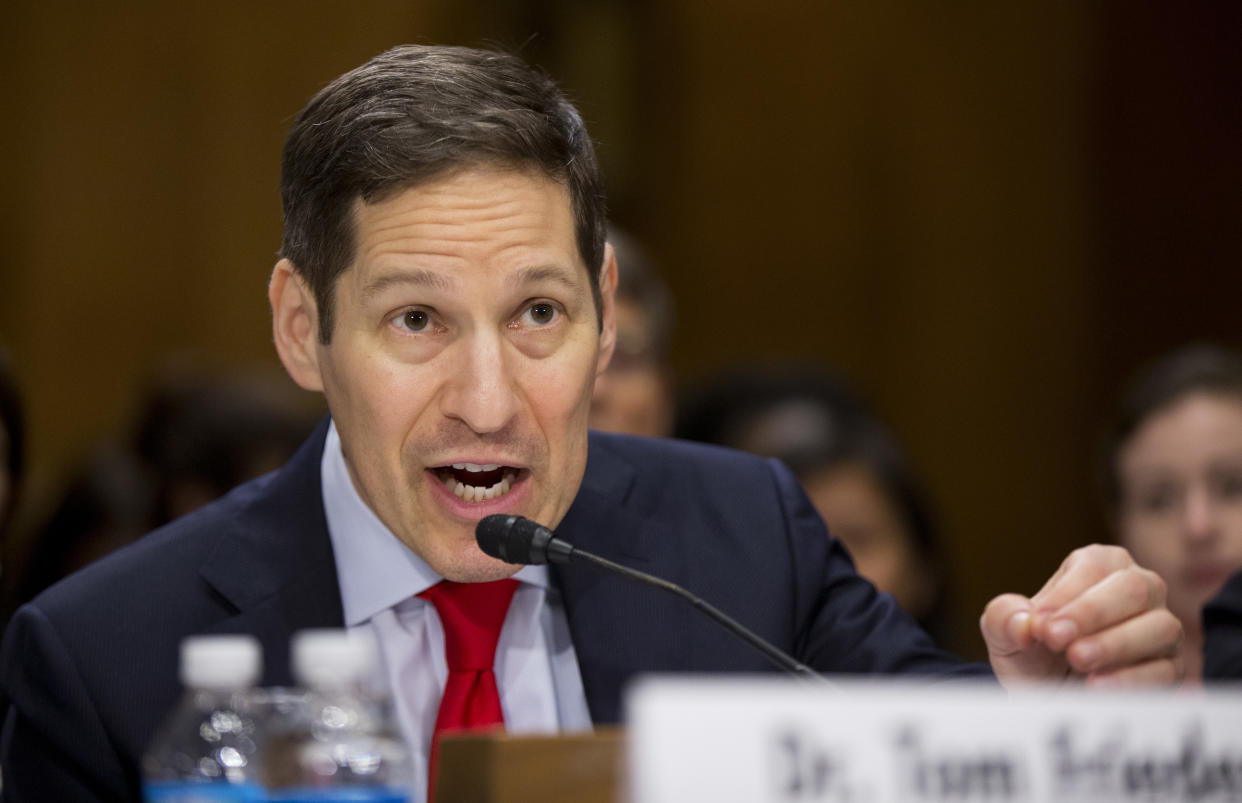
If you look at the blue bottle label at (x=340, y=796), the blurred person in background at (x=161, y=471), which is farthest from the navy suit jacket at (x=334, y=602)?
the blurred person in background at (x=161, y=471)

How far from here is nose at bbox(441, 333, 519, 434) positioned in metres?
1.76

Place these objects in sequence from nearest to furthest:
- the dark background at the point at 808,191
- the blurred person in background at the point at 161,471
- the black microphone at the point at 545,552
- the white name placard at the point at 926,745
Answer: the white name placard at the point at 926,745 → the black microphone at the point at 545,552 → the blurred person in background at the point at 161,471 → the dark background at the point at 808,191

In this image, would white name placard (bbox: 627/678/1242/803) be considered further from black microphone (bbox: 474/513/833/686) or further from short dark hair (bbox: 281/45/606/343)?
short dark hair (bbox: 281/45/606/343)

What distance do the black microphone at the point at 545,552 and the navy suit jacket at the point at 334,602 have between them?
0.39 meters

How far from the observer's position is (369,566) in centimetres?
195

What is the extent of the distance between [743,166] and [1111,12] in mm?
1479

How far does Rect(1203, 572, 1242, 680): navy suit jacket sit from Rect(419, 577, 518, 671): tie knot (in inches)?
43.0

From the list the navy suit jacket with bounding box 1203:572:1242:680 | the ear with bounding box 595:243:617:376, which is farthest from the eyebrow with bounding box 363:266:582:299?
the navy suit jacket with bounding box 1203:572:1242:680

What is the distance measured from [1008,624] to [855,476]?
1.92 meters

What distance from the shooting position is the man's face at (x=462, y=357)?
179 centimetres

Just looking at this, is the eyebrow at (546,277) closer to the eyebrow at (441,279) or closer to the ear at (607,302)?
the eyebrow at (441,279)

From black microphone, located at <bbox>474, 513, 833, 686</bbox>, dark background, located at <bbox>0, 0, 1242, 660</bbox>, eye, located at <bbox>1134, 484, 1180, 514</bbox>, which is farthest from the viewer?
dark background, located at <bbox>0, 0, 1242, 660</bbox>

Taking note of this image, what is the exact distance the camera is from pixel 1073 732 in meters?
1.05

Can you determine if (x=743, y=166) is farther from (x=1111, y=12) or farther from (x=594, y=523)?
(x=594, y=523)
